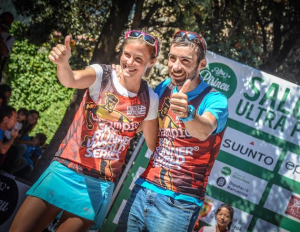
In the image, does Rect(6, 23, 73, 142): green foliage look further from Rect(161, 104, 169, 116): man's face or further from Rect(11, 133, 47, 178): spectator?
Rect(161, 104, 169, 116): man's face

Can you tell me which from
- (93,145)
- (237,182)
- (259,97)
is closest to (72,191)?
(93,145)

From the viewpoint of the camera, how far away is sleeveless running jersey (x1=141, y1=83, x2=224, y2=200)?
273 centimetres

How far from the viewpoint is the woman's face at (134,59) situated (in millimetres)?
2693

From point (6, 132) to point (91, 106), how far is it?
9.83 ft

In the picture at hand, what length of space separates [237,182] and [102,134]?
3.03 m

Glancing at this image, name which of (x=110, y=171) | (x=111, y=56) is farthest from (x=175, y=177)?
(x=111, y=56)

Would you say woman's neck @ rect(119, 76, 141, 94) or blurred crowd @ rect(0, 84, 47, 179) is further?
blurred crowd @ rect(0, 84, 47, 179)

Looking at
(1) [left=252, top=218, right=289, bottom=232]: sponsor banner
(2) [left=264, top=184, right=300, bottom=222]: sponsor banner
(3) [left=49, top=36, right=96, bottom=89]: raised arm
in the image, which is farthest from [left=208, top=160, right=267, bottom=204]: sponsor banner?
(3) [left=49, top=36, right=96, bottom=89]: raised arm

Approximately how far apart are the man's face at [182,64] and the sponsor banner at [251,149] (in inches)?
102

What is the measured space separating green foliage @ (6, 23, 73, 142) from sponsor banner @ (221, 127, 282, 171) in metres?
7.08

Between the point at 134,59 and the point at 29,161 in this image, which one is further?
the point at 29,161

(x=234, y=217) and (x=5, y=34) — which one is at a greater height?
(x=5, y=34)

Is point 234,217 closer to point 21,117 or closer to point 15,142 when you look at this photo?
point 15,142

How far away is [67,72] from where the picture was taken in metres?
2.38
